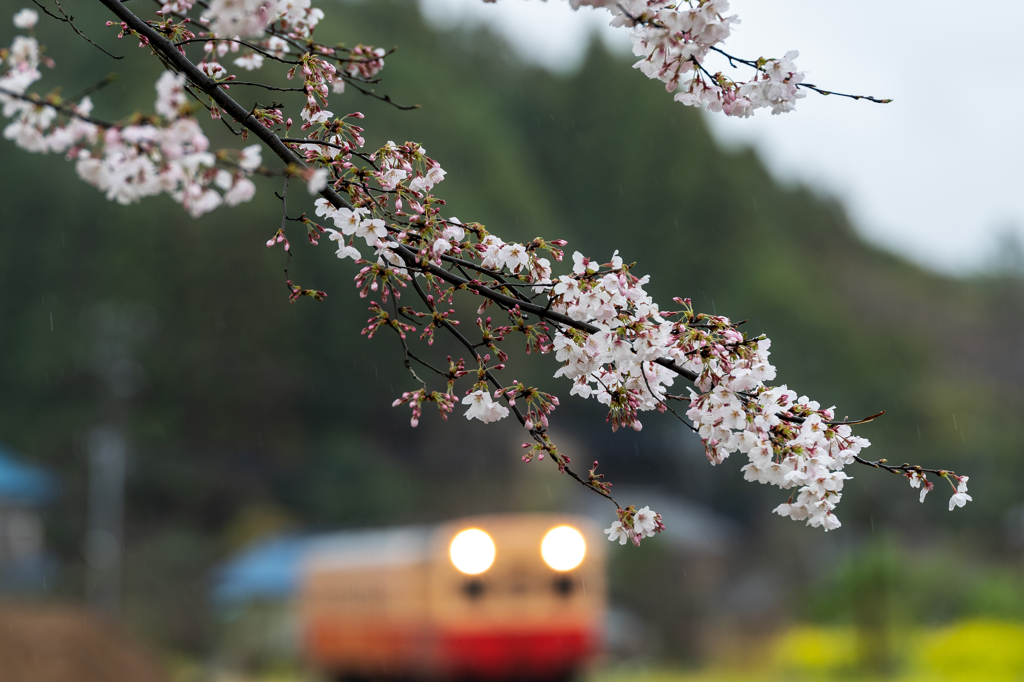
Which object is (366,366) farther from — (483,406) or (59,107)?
(59,107)

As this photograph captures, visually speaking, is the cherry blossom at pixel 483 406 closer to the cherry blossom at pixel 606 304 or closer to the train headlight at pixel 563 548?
the cherry blossom at pixel 606 304

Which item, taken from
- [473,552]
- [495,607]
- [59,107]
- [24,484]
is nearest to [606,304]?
[59,107]

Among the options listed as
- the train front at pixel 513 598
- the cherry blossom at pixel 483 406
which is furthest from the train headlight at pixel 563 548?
the cherry blossom at pixel 483 406

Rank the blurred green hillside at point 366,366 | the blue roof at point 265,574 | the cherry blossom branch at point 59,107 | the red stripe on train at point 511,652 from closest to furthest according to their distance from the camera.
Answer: the cherry blossom branch at point 59,107, the red stripe on train at point 511,652, the blue roof at point 265,574, the blurred green hillside at point 366,366

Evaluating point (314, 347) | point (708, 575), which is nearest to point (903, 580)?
point (708, 575)

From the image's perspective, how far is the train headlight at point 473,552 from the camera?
10.9m

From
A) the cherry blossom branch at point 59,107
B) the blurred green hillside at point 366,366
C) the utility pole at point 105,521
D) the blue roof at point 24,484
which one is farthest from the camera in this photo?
the blurred green hillside at point 366,366

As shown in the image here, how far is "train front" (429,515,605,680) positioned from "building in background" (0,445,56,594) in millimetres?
22729

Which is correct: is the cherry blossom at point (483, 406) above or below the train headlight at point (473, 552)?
below

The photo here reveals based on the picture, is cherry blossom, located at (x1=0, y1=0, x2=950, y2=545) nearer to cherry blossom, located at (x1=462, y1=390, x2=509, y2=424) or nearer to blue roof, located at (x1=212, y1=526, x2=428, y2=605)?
cherry blossom, located at (x1=462, y1=390, x2=509, y2=424)

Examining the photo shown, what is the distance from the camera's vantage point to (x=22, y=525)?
33.9m

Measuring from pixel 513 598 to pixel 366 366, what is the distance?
1072 inches

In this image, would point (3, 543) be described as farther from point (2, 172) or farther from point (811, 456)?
point (811, 456)

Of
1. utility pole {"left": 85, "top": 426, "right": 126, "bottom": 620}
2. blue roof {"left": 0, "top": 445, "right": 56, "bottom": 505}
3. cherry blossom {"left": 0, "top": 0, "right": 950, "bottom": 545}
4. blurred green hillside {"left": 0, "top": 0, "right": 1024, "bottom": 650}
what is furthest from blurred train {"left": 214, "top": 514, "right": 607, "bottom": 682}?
blue roof {"left": 0, "top": 445, "right": 56, "bottom": 505}
